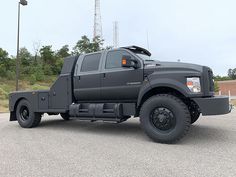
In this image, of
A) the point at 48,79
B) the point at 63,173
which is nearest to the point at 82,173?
the point at 63,173

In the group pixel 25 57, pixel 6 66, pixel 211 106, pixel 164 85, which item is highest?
pixel 25 57

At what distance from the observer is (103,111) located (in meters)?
5.78

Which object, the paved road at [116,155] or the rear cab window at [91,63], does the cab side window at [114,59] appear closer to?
the rear cab window at [91,63]

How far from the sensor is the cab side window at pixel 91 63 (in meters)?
6.30

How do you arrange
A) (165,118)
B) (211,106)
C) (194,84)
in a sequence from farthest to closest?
(165,118)
(194,84)
(211,106)

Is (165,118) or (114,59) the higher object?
(114,59)

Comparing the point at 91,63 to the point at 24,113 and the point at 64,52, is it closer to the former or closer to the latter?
the point at 24,113

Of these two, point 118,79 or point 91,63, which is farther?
point 91,63

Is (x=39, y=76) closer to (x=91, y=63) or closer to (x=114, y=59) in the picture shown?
(x=91, y=63)

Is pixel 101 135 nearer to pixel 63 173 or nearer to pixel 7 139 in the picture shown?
pixel 7 139

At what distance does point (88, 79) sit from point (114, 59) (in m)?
0.94

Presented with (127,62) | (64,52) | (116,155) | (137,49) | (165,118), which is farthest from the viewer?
(64,52)

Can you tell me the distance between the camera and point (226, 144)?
4652 millimetres

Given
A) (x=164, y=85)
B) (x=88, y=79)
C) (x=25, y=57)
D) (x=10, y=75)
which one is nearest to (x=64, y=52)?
(x=25, y=57)
